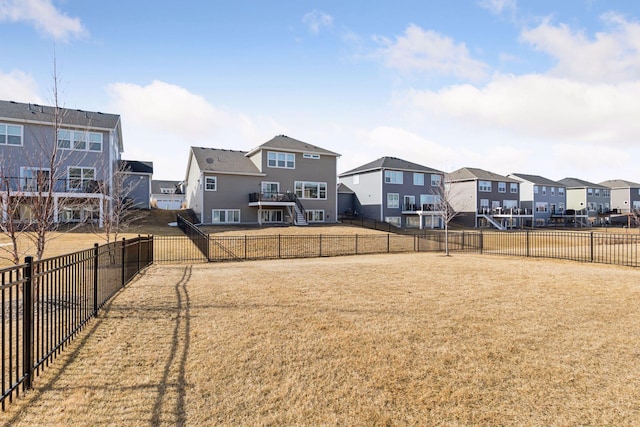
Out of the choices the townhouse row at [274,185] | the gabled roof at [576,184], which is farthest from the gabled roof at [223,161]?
the gabled roof at [576,184]

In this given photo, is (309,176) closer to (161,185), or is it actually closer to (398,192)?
(398,192)

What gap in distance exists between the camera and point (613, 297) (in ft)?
28.4

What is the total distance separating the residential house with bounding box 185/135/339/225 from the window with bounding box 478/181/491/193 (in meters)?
23.8

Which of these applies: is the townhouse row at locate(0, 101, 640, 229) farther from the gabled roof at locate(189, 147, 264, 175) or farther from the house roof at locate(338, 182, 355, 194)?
the house roof at locate(338, 182, 355, 194)

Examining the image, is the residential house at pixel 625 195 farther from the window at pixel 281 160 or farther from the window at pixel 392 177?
the window at pixel 281 160

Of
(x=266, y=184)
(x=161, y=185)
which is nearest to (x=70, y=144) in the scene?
(x=266, y=184)

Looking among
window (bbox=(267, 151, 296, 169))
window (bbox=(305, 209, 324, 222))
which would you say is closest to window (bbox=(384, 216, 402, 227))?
window (bbox=(305, 209, 324, 222))

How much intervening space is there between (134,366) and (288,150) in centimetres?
3309

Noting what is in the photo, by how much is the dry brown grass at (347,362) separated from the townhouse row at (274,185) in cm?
1807

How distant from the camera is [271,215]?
35938mm

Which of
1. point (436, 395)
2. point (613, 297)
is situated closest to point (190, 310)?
point (436, 395)

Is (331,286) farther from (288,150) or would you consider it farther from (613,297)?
(288,150)

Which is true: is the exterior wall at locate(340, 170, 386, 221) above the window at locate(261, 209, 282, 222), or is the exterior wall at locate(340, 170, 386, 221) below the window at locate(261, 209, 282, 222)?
above

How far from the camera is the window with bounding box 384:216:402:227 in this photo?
43.5 meters
